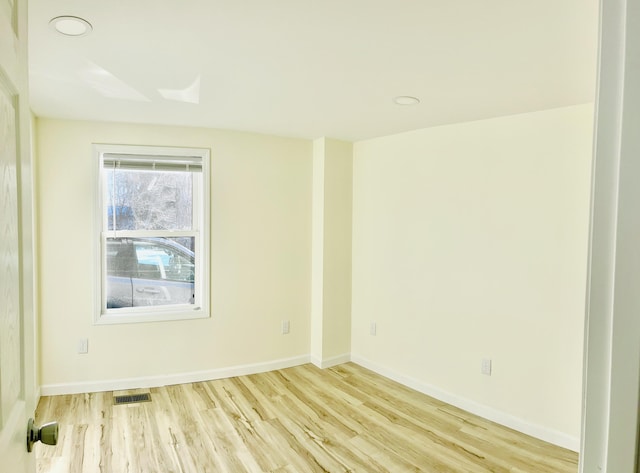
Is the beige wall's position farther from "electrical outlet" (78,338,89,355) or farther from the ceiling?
the ceiling

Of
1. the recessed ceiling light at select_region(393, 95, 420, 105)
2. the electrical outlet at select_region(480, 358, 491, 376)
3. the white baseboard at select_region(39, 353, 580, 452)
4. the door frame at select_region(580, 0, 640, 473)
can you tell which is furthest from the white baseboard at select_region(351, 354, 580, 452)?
the door frame at select_region(580, 0, 640, 473)

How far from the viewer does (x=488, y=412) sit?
294 centimetres

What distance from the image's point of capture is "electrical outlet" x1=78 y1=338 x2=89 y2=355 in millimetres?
3244

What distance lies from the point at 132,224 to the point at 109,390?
1436mm

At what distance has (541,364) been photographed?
8.76 feet

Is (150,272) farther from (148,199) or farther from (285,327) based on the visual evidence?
(285,327)

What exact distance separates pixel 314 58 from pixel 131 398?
9.77 feet

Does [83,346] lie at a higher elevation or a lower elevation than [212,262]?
lower

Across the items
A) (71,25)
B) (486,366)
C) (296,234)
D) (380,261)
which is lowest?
(486,366)

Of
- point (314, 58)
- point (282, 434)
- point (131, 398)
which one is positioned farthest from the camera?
point (131, 398)

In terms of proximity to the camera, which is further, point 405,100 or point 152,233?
point 152,233

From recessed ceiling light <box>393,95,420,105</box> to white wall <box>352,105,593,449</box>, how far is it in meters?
0.71

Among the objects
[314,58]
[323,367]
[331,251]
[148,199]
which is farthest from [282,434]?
[314,58]

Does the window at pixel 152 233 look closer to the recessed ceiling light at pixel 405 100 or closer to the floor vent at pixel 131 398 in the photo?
the floor vent at pixel 131 398
